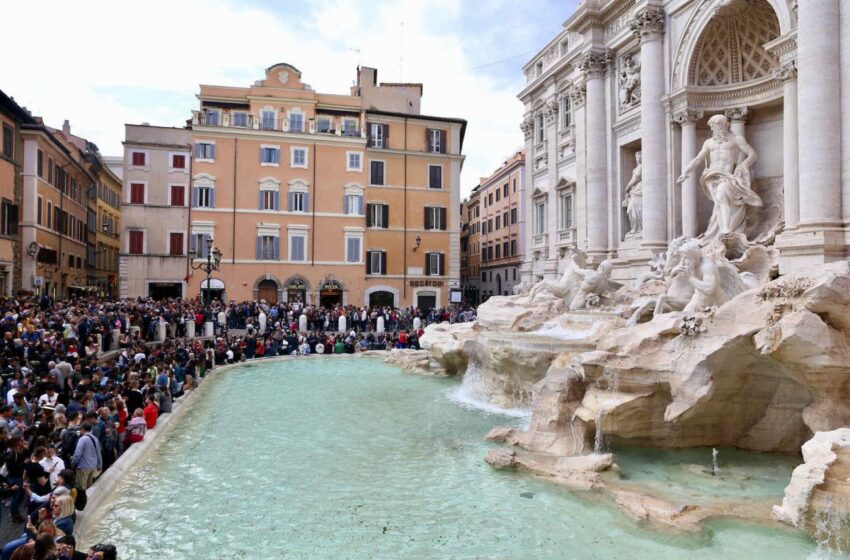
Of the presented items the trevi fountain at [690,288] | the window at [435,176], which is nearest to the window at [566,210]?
the trevi fountain at [690,288]

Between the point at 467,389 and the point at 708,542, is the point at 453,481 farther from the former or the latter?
the point at 467,389

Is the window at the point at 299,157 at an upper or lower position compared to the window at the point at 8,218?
upper

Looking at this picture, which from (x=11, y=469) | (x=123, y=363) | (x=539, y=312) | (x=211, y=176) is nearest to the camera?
(x=11, y=469)

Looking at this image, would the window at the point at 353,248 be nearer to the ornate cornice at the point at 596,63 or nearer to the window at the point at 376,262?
the window at the point at 376,262

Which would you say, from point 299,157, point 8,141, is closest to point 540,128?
point 299,157

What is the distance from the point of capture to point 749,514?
6.46 metres

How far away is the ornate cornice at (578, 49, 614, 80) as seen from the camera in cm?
2092

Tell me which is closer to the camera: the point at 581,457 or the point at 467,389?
the point at 581,457

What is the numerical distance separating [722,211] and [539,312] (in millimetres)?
5465

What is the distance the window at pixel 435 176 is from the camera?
121 ft

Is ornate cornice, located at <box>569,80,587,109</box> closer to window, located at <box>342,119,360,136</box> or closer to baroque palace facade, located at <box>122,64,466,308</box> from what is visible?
baroque palace facade, located at <box>122,64,466,308</box>

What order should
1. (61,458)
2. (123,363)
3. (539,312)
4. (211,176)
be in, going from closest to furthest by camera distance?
(61,458)
(123,363)
(539,312)
(211,176)

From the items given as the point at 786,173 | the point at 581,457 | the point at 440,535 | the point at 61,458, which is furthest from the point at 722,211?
the point at 61,458

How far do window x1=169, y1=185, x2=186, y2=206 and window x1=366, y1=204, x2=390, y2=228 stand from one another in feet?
34.3
